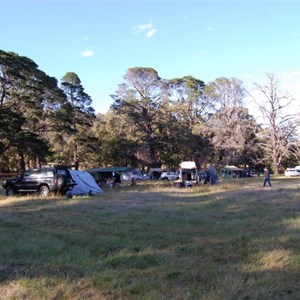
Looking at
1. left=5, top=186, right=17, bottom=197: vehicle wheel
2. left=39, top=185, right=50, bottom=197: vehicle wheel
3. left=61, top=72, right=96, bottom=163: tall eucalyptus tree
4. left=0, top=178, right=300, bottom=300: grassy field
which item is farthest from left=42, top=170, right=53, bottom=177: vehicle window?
left=61, top=72, right=96, bottom=163: tall eucalyptus tree

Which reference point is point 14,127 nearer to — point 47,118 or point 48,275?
point 47,118

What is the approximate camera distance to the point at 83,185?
2373 cm

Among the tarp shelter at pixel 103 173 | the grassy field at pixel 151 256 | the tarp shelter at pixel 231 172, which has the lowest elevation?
the grassy field at pixel 151 256

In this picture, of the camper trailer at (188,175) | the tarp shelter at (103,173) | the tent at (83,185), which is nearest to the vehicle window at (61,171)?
the tent at (83,185)

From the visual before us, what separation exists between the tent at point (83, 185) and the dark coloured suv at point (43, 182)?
0.59 meters

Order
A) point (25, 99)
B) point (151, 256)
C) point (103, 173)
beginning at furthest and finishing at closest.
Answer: point (25, 99) → point (103, 173) → point (151, 256)

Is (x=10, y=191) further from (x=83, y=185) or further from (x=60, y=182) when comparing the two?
(x=83, y=185)

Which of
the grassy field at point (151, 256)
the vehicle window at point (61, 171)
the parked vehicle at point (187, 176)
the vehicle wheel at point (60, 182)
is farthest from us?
the parked vehicle at point (187, 176)

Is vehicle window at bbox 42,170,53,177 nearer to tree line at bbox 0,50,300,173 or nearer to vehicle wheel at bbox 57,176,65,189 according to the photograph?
vehicle wheel at bbox 57,176,65,189

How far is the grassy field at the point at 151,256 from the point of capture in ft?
17.4

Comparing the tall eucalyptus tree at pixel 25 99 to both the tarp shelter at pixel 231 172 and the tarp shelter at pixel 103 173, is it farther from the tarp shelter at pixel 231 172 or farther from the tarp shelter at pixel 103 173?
the tarp shelter at pixel 231 172

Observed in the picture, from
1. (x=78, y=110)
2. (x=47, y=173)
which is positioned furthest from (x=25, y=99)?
(x=47, y=173)

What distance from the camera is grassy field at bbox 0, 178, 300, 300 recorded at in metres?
5.31

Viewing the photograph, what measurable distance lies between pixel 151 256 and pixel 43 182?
15.9 metres
